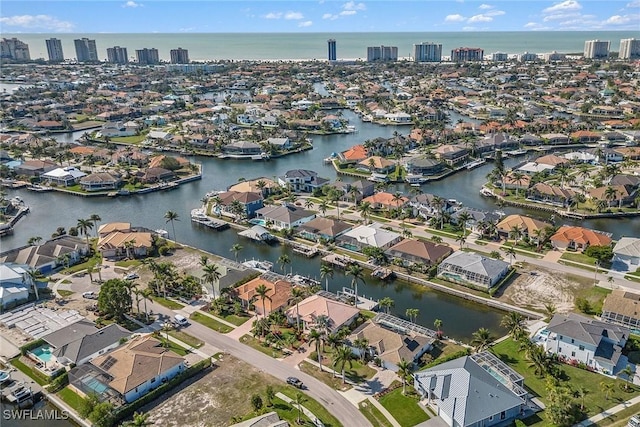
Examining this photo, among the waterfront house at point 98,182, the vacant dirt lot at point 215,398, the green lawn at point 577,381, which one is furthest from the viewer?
the waterfront house at point 98,182

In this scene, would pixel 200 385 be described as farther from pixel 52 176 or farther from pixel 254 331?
pixel 52 176

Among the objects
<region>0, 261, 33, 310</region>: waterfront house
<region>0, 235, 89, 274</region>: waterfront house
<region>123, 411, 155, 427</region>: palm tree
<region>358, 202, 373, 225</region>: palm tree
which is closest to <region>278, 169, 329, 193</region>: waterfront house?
<region>358, 202, 373, 225</region>: palm tree

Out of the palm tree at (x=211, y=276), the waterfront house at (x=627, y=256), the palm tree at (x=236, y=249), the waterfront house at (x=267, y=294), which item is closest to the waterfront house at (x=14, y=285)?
the palm tree at (x=211, y=276)

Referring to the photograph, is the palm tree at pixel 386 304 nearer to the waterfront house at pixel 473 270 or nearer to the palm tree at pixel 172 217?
the waterfront house at pixel 473 270

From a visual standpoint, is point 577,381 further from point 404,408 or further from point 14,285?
point 14,285

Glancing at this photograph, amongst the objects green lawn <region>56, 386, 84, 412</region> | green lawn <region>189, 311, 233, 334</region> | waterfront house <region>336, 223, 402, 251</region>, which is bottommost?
green lawn <region>56, 386, 84, 412</region>

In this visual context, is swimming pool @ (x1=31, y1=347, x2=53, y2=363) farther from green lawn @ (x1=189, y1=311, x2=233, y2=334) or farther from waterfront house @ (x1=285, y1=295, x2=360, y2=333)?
waterfront house @ (x1=285, y1=295, x2=360, y2=333)

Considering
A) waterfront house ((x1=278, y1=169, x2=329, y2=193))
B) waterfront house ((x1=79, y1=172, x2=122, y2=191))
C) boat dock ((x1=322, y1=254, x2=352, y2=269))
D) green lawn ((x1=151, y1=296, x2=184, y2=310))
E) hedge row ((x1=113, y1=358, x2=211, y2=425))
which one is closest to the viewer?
hedge row ((x1=113, y1=358, x2=211, y2=425))
